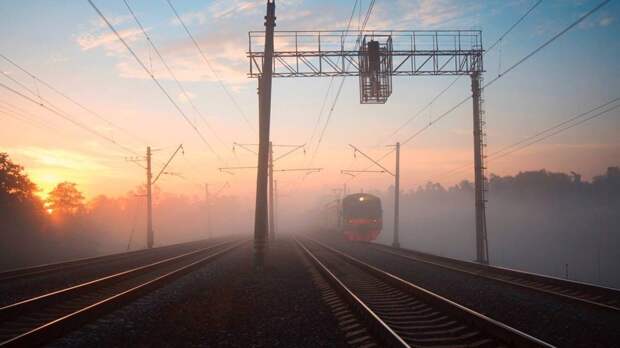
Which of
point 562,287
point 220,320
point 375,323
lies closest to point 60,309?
point 220,320

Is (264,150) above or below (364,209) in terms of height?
above

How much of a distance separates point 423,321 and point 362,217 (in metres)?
33.2

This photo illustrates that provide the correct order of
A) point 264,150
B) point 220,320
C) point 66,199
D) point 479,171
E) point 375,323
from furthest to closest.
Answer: point 66,199, point 479,171, point 264,150, point 220,320, point 375,323

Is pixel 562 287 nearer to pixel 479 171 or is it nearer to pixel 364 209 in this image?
pixel 479 171

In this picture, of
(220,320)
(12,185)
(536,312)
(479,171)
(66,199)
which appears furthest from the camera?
(66,199)

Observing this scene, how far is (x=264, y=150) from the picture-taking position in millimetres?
18031

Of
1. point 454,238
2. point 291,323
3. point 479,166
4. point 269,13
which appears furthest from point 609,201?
point 291,323

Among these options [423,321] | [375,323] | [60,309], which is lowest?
[60,309]

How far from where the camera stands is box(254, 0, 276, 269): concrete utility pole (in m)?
17.8

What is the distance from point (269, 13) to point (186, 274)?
10268 mm

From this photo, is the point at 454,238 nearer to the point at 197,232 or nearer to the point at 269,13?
the point at 197,232

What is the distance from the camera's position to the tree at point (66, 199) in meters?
61.8

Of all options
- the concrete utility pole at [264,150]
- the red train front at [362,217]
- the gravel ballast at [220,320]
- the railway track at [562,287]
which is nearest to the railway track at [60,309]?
the gravel ballast at [220,320]

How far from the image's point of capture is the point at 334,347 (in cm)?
616
